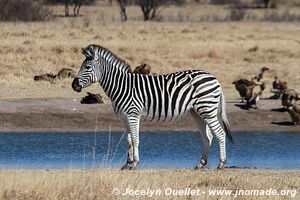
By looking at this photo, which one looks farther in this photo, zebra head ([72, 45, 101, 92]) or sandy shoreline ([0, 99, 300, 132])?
sandy shoreline ([0, 99, 300, 132])

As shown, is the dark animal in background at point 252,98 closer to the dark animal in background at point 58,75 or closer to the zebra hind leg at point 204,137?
the dark animal in background at point 58,75

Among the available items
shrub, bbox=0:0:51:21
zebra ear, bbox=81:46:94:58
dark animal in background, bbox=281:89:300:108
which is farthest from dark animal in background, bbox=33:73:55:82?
shrub, bbox=0:0:51:21

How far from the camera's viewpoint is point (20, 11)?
5391 centimetres

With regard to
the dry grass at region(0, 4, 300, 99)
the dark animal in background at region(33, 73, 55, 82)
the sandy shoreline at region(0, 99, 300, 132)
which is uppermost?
the sandy shoreline at region(0, 99, 300, 132)

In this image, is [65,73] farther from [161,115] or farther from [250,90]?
[161,115]

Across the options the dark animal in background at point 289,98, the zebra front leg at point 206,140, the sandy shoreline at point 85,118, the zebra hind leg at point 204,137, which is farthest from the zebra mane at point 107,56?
the dark animal in background at point 289,98

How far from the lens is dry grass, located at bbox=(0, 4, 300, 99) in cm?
3033

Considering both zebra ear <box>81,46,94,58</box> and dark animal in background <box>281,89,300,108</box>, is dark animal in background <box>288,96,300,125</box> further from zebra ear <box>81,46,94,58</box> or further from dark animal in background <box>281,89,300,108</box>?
zebra ear <box>81,46,94,58</box>

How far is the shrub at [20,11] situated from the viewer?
52.5 meters

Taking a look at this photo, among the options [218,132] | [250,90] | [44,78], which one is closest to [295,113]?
[250,90]

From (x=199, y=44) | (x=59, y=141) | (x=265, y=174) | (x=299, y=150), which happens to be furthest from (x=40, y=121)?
(x=199, y=44)

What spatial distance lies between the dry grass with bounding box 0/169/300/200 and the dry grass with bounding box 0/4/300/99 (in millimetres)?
12971

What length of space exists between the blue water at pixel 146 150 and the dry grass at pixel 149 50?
15.4 feet

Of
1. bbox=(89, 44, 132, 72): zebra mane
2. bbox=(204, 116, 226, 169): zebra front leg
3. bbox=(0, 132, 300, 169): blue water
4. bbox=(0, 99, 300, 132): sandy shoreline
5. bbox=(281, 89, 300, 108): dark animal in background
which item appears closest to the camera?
bbox=(204, 116, 226, 169): zebra front leg
